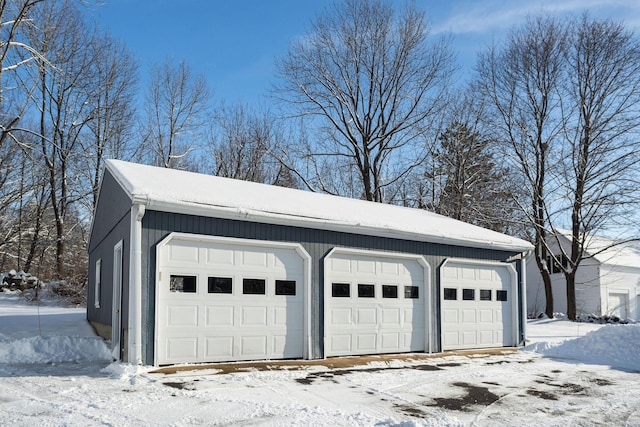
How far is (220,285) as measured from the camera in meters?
9.65

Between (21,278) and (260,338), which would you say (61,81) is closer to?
(21,278)

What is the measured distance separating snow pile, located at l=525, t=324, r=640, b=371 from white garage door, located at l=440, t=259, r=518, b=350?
1.01m

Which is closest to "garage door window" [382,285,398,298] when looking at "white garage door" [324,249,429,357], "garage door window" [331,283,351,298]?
"white garage door" [324,249,429,357]

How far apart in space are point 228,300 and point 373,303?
3.48 m

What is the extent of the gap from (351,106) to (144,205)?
21.9 metres

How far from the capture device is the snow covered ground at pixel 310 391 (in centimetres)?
609

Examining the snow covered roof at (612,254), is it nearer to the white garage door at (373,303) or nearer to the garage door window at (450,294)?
the garage door window at (450,294)

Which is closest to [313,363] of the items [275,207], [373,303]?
[373,303]

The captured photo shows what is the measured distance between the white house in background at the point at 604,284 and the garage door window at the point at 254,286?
21.9 m

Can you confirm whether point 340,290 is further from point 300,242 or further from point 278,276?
point 278,276

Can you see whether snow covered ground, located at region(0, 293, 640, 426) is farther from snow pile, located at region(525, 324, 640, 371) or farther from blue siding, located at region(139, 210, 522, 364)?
blue siding, located at region(139, 210, 522, 364)

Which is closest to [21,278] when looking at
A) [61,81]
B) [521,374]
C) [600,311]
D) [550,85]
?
[61,81]

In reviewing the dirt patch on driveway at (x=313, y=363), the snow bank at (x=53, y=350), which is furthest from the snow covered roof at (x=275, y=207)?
the snow bank at (x=53, y=350)

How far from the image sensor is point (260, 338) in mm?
10008
